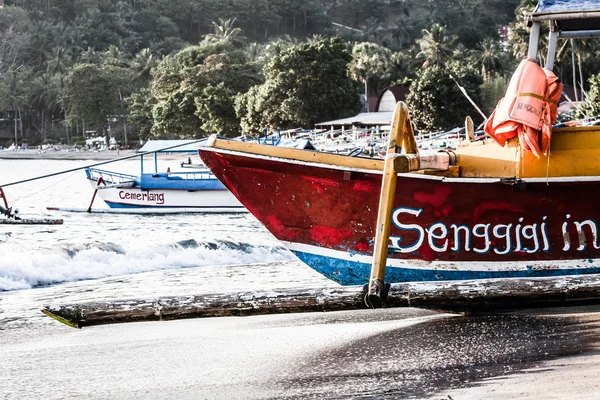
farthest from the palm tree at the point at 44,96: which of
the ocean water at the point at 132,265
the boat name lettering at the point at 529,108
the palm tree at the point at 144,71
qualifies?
the boat name lettering at the point at 529,108

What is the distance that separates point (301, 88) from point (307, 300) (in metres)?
69.9

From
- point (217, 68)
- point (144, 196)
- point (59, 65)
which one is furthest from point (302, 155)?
point (59, 65)

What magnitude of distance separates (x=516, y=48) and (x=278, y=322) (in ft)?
255

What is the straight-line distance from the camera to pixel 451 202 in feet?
26.7

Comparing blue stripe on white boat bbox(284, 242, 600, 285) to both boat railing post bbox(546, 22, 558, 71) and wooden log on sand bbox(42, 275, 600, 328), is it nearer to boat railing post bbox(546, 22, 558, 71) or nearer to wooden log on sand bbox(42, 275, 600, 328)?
wooden log on sand bbox(42, 275, 600, 328)

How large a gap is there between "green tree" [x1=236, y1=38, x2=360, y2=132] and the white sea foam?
5828 cm

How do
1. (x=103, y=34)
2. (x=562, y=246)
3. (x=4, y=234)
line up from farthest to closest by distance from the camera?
(x=103, y=34)
(x=4, y=234)
(x=562, y=246)

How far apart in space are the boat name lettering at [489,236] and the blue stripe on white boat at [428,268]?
0.12 m

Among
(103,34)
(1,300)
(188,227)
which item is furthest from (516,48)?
(103,34)

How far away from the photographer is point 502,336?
764 centimetres

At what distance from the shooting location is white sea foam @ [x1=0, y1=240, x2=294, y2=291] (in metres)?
13.7

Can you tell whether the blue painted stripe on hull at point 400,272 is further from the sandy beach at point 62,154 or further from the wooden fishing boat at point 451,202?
the sandy beach at point 62,154

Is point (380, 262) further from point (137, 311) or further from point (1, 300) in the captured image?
point (1, 300)

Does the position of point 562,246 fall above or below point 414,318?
above
